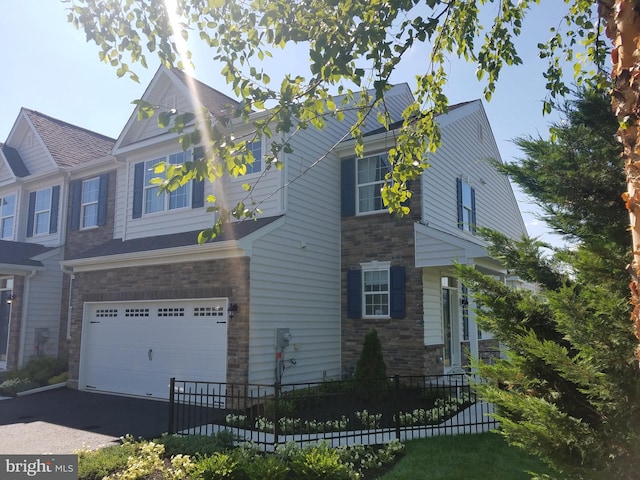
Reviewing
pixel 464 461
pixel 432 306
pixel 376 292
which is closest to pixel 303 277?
pixel 376 292

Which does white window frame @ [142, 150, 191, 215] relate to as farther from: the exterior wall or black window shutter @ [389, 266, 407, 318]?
black window shutter @ [389, 266, 407, 318]

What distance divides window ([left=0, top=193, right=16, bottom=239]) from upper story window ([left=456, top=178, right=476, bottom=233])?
16.9 meters

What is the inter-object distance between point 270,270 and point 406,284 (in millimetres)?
3663

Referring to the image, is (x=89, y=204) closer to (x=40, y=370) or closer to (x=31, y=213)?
(x=31, y=213)

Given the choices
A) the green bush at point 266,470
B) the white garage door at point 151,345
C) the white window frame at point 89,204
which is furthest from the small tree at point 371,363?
the white window frame at point 89,204

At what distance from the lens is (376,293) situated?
13430 mm

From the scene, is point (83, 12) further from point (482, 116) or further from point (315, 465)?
point (482, 116)

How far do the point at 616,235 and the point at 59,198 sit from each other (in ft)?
59.5

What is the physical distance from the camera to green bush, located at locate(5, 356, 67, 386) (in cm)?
1409

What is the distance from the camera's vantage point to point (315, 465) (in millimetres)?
5852

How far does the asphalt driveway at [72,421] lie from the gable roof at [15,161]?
31.8ft

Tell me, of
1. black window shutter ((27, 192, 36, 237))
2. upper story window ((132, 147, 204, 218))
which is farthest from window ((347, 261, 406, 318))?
black window shutter ((27, 192, 36, 237))

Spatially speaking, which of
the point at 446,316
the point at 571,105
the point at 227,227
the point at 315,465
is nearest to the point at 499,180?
the point at 446,316

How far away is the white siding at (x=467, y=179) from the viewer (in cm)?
1387
